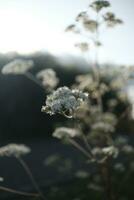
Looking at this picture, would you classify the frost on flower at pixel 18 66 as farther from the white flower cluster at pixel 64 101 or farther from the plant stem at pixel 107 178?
the white flower cluster at pixel 64 101

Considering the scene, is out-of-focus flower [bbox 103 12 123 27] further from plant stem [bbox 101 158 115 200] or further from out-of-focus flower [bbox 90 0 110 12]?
plant stem [bbox 101 158 115 200]

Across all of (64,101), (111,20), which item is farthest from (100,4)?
(64,101)

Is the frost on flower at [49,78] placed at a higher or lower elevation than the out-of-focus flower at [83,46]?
lower

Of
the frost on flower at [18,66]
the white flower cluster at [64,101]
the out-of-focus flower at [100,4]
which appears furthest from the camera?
the frost on flower at [18,66]

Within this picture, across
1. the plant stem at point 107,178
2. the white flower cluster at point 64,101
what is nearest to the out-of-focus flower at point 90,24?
the plant stem at point 107,178

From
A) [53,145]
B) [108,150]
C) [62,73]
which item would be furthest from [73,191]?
[62,73]

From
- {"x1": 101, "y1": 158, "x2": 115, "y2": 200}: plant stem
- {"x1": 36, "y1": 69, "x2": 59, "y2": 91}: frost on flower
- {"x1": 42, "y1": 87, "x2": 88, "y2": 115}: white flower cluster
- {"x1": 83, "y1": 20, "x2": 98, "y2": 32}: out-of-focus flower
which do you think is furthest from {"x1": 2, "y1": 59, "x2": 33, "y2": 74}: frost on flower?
{"x1": 42, "y1": 87, "x2": 88, "y2": 115}: white flower cluster

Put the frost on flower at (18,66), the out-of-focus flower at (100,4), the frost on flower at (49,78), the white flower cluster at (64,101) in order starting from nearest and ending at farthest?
the white flower cluster at (64,101), the out-of-focus flower at (100,4), the frost on flower at (18,66), the frost on flower at (49,78)

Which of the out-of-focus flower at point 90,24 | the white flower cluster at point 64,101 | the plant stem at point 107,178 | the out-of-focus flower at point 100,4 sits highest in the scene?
the out-of-focus flower at point 90,24

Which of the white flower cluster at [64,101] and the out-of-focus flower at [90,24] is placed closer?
the white flower cluster at [64,101]
